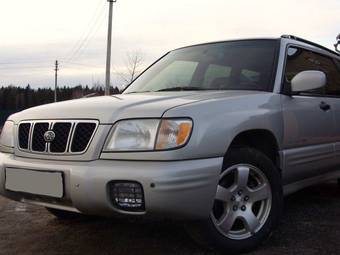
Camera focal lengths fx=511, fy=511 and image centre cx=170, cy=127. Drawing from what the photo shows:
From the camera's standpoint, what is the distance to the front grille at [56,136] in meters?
3.36

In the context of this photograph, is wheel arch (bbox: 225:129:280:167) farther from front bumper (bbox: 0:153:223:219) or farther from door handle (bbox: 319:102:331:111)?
door handle (bbox: 319:102:331:111)

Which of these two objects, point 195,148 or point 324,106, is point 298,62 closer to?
point 324,106

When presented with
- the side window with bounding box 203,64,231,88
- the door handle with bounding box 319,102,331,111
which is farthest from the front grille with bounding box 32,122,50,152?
the door handle with bounding box 319,102,331,111

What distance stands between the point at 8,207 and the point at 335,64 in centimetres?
384

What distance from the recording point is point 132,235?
4109mm

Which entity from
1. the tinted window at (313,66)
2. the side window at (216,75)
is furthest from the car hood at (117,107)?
the tinted window at (313,66)

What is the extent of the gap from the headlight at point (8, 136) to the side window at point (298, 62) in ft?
7.42

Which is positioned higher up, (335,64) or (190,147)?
(335,64)

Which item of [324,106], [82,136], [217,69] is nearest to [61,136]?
[82,136]

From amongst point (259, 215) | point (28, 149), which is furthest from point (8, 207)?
point (259, 215)

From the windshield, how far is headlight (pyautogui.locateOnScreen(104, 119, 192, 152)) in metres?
1.15

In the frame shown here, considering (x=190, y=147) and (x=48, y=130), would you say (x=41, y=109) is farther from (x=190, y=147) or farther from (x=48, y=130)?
(x=190, y=147)

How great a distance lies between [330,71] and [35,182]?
11.2 ft

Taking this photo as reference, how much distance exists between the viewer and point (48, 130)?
3543 millimetres
